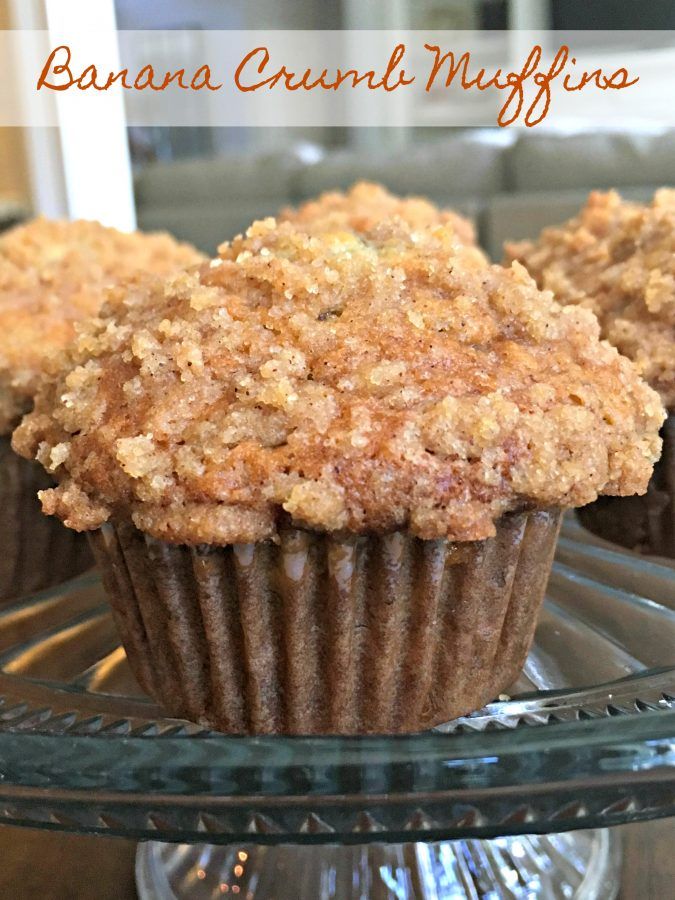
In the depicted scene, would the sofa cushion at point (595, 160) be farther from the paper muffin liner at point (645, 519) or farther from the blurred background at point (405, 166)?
the paper muffin liner at point (645, 519)

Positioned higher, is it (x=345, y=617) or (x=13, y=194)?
(x=13, y=194)

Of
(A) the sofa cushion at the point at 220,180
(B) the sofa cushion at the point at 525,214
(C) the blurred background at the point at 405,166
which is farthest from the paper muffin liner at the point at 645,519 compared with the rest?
(A) the sofa cushion at the point at 220,180

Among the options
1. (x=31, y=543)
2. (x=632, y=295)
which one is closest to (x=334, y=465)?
(x=632, y=295)

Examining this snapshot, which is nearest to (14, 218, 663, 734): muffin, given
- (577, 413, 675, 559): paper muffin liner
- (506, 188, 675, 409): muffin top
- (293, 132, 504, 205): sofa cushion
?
(506, 188, 675, 409): muffin top

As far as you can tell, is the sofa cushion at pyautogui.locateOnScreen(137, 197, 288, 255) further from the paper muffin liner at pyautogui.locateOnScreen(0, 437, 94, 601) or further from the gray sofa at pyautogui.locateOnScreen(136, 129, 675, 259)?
the paper muffin liner at pyautogui.locateOnScreen(0, 437, 94, 601)

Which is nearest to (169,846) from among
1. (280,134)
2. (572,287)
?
(572,287)

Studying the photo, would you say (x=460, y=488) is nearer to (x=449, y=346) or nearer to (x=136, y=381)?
(x=449, y=346)
